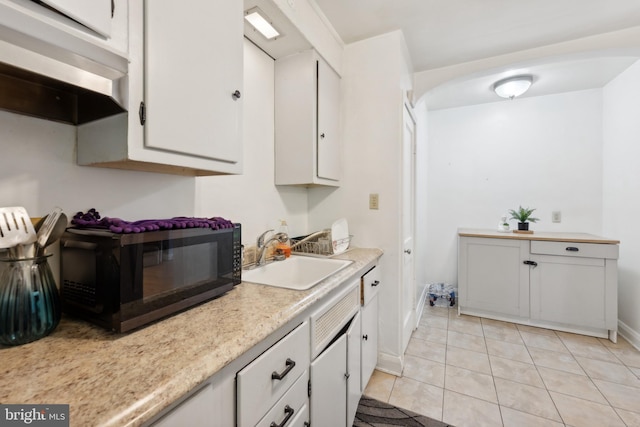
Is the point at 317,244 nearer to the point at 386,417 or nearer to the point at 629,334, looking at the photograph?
the point at 386,417

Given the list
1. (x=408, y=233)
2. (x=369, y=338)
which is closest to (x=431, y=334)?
(x=408, y=233)

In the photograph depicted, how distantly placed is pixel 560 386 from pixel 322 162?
2.20 m

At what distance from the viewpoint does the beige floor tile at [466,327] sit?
262 centimetres

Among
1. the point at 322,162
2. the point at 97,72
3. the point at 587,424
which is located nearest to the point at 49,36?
the point at 97,72

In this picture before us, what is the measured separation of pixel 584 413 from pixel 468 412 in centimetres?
67

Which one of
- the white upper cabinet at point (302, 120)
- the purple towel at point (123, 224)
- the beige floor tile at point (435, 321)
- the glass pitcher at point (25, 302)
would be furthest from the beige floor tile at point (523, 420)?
the glass pitcher at point (25, 302)

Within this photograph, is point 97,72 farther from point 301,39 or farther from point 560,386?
point 560,386

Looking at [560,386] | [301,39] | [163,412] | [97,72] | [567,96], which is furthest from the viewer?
[567,96]

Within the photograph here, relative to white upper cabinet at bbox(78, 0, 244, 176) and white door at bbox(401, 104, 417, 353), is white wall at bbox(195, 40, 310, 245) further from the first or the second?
white door at bbox(401, 104, 417, 353)

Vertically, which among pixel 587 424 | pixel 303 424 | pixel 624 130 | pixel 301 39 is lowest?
pixel 587 424

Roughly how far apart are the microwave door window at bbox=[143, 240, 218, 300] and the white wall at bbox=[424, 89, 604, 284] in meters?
2.49

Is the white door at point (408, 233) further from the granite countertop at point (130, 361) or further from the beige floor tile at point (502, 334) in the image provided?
the granite countertop at point (130, 361)

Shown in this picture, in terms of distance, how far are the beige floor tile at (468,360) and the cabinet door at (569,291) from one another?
101 cm

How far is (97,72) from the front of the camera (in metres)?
0.65
